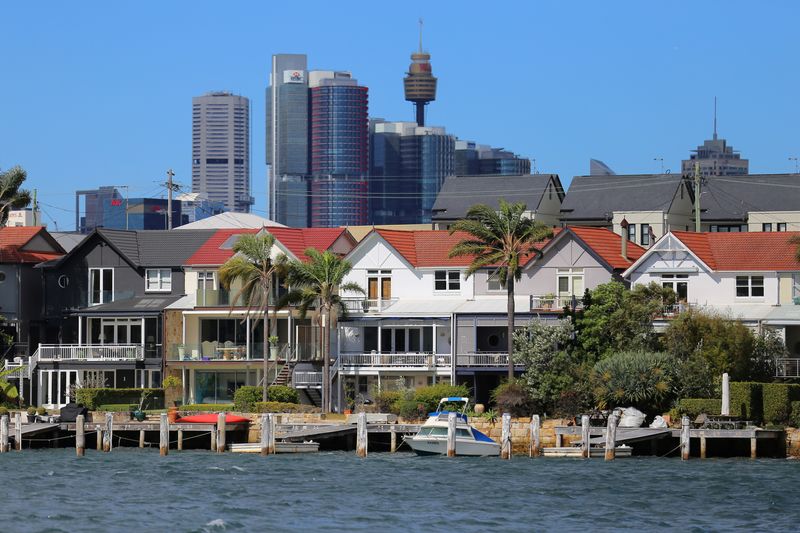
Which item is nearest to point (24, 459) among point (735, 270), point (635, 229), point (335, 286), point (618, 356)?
point (335, 286)

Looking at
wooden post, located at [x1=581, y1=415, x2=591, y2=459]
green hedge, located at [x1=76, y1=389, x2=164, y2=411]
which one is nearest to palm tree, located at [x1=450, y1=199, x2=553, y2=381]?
wooden post, located at [x1=581, y1=415, x2=591, y2=459]

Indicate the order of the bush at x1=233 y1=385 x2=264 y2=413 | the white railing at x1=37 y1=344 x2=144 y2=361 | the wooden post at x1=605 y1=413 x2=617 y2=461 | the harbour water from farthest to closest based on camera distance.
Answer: the white railing at x1=37 y1=344 x2=144 y2=361 < the bush at x1=233 y1=385 x2=264 y2=413 < the wooden post at x1=605 y1=413 x2=617 y2=461 < the harbour water

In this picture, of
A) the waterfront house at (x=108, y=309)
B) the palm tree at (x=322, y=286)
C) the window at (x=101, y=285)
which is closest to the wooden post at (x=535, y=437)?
the palm tree at (x=322, y=286)

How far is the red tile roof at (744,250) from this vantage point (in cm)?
8969

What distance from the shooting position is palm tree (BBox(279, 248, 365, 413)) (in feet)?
288

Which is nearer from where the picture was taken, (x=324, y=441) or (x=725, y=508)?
(x=725, y=508)

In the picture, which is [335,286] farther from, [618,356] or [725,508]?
[725,508]

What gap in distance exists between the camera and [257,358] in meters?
94.1

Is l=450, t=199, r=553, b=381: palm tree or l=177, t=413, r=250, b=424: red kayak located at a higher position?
l=450, t=199, r=553, b=381: palm tree

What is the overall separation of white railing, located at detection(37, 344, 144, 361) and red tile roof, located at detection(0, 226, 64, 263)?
24.6ft

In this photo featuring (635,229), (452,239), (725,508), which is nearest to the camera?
(725,508)

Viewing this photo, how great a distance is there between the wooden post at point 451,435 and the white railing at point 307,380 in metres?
17.8

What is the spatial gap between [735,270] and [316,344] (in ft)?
71.0

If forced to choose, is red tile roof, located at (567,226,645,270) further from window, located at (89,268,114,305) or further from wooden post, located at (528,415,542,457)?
window, located at (89,268,114,305)
